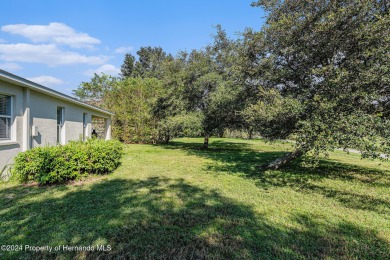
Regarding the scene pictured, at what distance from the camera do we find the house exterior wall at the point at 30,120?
585cm

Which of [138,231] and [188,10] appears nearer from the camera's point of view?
[138,231]

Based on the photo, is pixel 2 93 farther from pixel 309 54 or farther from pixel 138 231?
pixel 309 54

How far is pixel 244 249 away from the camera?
2686 mm

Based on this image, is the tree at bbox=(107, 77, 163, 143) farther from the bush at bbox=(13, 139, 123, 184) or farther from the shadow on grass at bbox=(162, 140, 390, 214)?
the bush at bbox=(13, 139, 123, 184)

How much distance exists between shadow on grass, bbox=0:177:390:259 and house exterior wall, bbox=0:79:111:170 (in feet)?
7.54

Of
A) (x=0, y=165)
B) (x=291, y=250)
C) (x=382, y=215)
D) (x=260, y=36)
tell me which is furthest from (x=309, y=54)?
(x=0, y=165)

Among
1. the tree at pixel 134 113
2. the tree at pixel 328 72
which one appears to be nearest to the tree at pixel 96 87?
the tree at pixel 134 113

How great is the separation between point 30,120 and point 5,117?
3.23 ft

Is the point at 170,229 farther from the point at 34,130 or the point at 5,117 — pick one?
the point at 34,130

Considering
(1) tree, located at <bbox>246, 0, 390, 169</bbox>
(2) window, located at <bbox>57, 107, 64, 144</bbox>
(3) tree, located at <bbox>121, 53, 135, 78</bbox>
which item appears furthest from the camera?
(3) tree, located at <bbox>121, 53, 135, 78</bbox>

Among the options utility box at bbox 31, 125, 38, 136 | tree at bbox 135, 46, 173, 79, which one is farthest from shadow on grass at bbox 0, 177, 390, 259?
tree at bbox 135, 46, 173, 79

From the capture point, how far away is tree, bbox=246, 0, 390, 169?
178 inches

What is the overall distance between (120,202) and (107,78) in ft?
66.4

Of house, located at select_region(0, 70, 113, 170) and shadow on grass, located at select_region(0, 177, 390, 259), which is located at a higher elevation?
house, located at select_region(0, 70, 113, 170)
